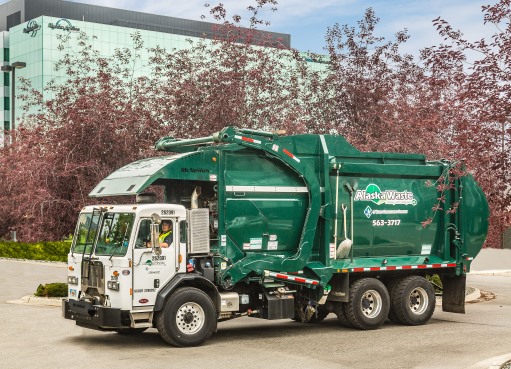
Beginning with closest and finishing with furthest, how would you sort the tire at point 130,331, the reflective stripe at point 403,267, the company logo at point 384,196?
1. the tire at point 130,331
2. the reflective stripe at point 403,267
3. the company logo at point 384,196

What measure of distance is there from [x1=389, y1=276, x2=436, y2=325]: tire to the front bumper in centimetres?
569

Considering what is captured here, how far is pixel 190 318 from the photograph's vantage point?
13492 mm

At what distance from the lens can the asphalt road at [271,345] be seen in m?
12.1

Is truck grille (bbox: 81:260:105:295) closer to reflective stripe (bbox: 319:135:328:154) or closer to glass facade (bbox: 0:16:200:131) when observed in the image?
reflective stripe (bbox: 319:135:328:154)

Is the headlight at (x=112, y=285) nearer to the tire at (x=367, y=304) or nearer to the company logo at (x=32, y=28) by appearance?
the tire at (x=367, y=304)

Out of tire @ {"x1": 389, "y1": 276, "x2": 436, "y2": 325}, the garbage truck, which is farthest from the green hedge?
tire @ {"x1": 389, "y1": 276, "x2": 436, "y2": 325}

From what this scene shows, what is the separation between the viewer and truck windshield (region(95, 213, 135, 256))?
13.4 metres

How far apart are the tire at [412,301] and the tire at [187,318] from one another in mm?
4331

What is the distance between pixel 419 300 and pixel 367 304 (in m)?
1.32

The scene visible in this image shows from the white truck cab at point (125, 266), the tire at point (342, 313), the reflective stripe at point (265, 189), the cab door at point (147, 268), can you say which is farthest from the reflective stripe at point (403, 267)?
the cab door at point (147, 268)

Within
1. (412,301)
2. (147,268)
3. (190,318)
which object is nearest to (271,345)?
(190,318)

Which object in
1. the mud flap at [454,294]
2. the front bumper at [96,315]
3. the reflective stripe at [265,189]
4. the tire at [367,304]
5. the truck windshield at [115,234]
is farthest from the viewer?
the mud flap at [454,294]

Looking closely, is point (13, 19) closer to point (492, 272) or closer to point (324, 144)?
point (492, 272)

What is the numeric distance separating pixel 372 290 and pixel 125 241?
521 cm
